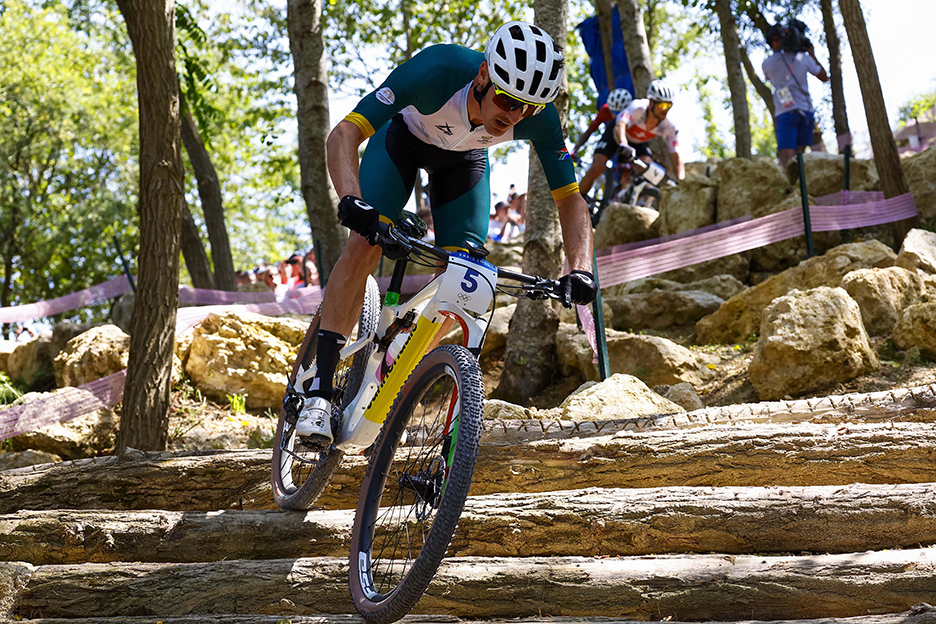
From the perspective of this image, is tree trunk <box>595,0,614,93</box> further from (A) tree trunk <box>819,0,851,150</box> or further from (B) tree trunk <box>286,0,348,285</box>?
(B) tree trunk <box>286,0,348,285</box>

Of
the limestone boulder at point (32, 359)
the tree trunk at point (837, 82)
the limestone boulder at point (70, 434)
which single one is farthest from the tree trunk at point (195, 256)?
the tree trunk at point (837, 82)

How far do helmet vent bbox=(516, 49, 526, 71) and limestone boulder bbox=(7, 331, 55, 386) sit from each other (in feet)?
27.0

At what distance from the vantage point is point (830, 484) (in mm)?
3828

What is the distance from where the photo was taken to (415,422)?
3.34 m

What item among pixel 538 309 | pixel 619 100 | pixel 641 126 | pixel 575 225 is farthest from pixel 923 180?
pixel 575 225

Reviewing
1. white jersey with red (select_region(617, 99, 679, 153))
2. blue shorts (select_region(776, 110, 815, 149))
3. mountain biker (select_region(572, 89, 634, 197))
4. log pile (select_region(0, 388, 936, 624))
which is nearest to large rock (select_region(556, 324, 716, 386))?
log pile (select_region(0, 388, 936, 624))

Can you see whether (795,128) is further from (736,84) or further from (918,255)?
(918,255)

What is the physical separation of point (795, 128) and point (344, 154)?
1149 centimetres

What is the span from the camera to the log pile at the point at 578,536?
10.3 feet

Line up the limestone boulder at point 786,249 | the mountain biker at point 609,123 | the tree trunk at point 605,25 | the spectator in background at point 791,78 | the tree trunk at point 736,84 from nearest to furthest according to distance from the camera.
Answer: the limestone boulder at point 786,249
the mountain biker at point 609,123
the spectator in background at point 791,78
the tree trunk at point 605,25
the tree trunk at point 736,84

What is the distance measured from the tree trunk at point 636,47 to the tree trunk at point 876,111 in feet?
15.3

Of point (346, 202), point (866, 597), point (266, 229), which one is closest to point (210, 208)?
point (346, 202)

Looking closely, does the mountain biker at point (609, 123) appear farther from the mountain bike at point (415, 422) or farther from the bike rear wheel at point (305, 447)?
the mountain bike at point (415, 422)

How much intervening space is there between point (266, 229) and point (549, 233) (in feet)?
121
